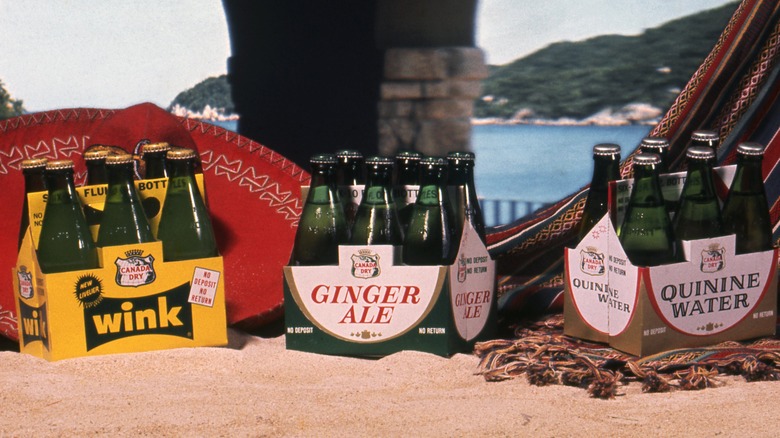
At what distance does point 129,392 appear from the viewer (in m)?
1.45

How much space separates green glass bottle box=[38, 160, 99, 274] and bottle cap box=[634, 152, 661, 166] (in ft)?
3.31

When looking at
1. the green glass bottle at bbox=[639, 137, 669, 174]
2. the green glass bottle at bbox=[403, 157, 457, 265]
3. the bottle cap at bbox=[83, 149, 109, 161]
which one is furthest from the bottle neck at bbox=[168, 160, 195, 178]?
the green glass bottle at bbox=[639, 137, 669, 174]

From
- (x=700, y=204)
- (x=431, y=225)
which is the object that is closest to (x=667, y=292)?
(x=700, y=204)

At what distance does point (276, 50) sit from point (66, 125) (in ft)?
11.2

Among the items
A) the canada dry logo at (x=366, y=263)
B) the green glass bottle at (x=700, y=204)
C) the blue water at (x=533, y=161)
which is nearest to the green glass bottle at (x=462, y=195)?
the canada dry logo at (x=366, y=263)

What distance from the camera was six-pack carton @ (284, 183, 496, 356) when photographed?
1.60 meters

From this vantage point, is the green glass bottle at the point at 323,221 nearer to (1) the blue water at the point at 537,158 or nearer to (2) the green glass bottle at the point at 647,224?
(2) the green glass bottle at the point at 647,224

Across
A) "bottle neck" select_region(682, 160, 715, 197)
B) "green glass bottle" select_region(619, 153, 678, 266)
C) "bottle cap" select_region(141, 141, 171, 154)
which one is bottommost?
"green glass bottle" select_region(619, 153, 678, 266)

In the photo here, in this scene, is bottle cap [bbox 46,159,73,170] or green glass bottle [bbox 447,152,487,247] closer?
bottle cap [bbox 46,159,73,170]

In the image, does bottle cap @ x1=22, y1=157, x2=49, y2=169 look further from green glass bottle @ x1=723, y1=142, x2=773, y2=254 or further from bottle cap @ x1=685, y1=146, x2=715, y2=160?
green glass bottle @ x1=723, y1=142, x2=773, y2=254

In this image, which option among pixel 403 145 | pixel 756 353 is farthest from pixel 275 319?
pixel 403 145

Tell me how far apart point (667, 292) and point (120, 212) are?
3.29 feet

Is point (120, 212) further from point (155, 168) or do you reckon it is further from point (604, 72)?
point (604, 72)

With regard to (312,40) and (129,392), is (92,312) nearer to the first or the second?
(129,392)
